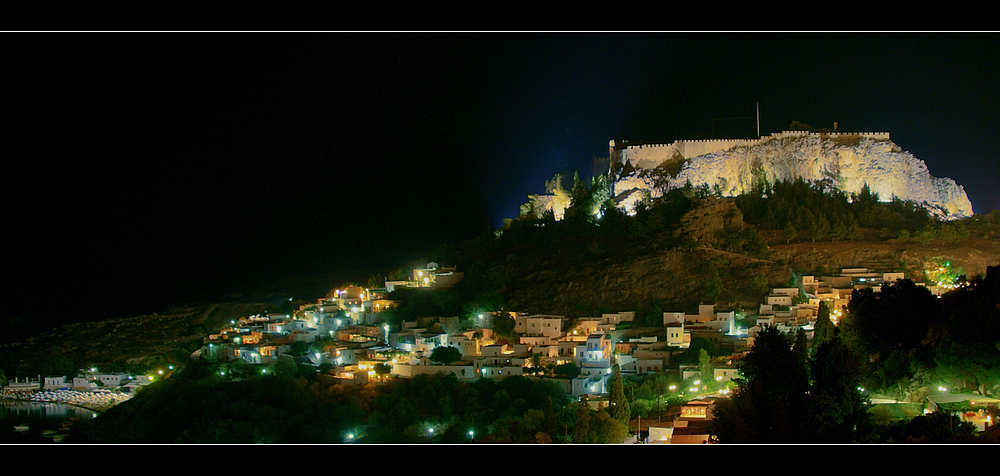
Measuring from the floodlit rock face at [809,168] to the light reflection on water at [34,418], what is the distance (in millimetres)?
12431

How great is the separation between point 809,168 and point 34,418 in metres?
17.4

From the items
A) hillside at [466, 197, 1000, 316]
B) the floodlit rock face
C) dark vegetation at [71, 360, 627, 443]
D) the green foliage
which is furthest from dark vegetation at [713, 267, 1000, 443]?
the floodlit rock face

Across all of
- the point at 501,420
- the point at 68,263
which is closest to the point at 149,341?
the point at 68,263

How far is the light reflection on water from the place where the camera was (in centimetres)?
1543

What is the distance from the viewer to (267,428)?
12.3 m

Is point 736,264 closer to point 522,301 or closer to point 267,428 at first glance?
point 522,301

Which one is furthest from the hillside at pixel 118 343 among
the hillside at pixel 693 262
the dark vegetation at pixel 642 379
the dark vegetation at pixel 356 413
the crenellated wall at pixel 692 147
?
the crenellated wall at pixel 692 147

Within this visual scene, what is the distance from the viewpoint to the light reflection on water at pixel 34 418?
A: 1543 cm

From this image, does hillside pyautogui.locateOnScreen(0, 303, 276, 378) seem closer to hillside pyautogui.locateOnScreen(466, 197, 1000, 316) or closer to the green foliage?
hillside pyautogui.locateOnScreen(466, 197, 1000, 316)

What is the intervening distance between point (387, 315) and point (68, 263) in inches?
760

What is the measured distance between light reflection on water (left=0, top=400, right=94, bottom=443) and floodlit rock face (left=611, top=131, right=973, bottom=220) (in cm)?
1243

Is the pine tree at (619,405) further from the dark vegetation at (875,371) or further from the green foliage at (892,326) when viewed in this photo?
the green foliage at (892,326)

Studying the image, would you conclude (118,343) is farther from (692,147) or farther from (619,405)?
(619,405)

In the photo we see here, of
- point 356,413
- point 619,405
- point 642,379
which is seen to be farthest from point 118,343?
point 619,405
